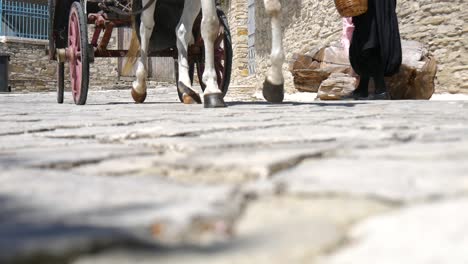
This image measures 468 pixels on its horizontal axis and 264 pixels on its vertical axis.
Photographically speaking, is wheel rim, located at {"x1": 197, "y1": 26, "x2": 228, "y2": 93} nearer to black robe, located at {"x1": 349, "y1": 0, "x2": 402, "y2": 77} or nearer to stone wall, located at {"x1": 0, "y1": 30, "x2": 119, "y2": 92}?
black robe, located at {"x1": 349, "y1": 0, "x2": 402, "y2": 77}

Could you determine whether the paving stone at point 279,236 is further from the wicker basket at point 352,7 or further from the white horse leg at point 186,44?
the wicker basket at point 352,7

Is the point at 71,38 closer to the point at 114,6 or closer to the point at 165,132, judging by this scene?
the point at 114,6

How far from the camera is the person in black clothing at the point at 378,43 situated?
5.75m

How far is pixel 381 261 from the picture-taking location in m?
0.61

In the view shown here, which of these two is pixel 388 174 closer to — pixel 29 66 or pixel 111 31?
pixel 111 31

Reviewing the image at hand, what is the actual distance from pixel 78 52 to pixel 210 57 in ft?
5.78

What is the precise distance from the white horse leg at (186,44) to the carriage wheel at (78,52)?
80 cm

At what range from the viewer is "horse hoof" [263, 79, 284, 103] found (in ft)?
14.7

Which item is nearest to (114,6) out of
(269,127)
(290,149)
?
(269,127)

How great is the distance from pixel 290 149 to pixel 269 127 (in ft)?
2.62

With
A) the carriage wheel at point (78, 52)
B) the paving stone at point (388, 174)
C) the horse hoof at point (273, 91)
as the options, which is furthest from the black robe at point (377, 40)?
the paving stone at point (388, 174)

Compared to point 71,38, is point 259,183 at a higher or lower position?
lower

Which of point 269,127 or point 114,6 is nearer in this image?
point 269,127

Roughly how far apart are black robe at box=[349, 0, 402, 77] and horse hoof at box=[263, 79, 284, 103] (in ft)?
5.37
